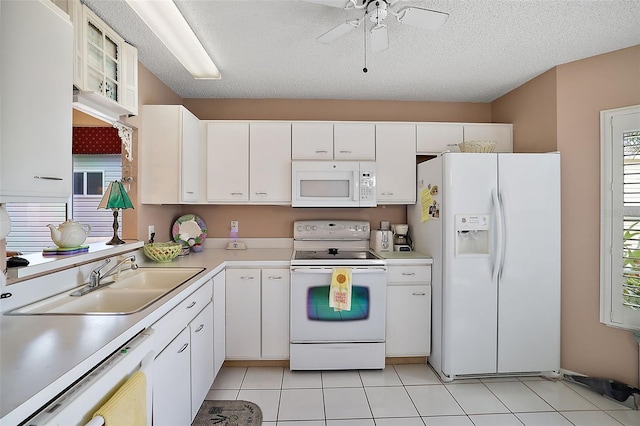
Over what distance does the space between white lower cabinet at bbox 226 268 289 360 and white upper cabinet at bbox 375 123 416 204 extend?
1252mm

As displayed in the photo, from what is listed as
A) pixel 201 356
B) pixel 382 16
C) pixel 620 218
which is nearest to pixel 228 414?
pixel 201 356

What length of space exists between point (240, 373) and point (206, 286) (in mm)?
937

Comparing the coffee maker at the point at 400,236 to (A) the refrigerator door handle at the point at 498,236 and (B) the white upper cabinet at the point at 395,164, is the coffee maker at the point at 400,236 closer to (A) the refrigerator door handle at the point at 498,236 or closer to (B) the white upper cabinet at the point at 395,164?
(B) the white upper cabinet at the point at 395,164

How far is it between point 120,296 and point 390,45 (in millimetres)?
2385

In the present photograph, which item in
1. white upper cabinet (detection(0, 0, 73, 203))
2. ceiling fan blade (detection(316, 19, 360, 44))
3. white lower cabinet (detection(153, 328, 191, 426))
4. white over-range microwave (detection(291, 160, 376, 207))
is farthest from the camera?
white over-range microwave (detection(291, 160, 376, 207))

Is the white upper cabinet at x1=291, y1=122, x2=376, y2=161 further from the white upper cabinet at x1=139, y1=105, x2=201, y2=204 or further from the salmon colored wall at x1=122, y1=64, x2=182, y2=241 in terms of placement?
the salmon colored wall at x1=122, y1=64, x2=182, y2=241

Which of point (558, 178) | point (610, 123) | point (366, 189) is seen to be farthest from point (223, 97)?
point (610, 123)

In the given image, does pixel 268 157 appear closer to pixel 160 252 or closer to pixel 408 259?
pixel 160 252

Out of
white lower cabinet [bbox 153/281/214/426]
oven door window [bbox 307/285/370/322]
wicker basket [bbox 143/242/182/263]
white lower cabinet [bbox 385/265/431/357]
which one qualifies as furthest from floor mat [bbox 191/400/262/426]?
white lower cabinet [bbox 385/265/431/357]

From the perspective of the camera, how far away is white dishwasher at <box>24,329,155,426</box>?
75 centimetres

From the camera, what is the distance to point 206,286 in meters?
2.06

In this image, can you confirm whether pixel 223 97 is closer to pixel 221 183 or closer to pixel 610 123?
pixel 221 183

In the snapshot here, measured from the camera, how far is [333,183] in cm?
282

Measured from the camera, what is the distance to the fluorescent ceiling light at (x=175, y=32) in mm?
1632
